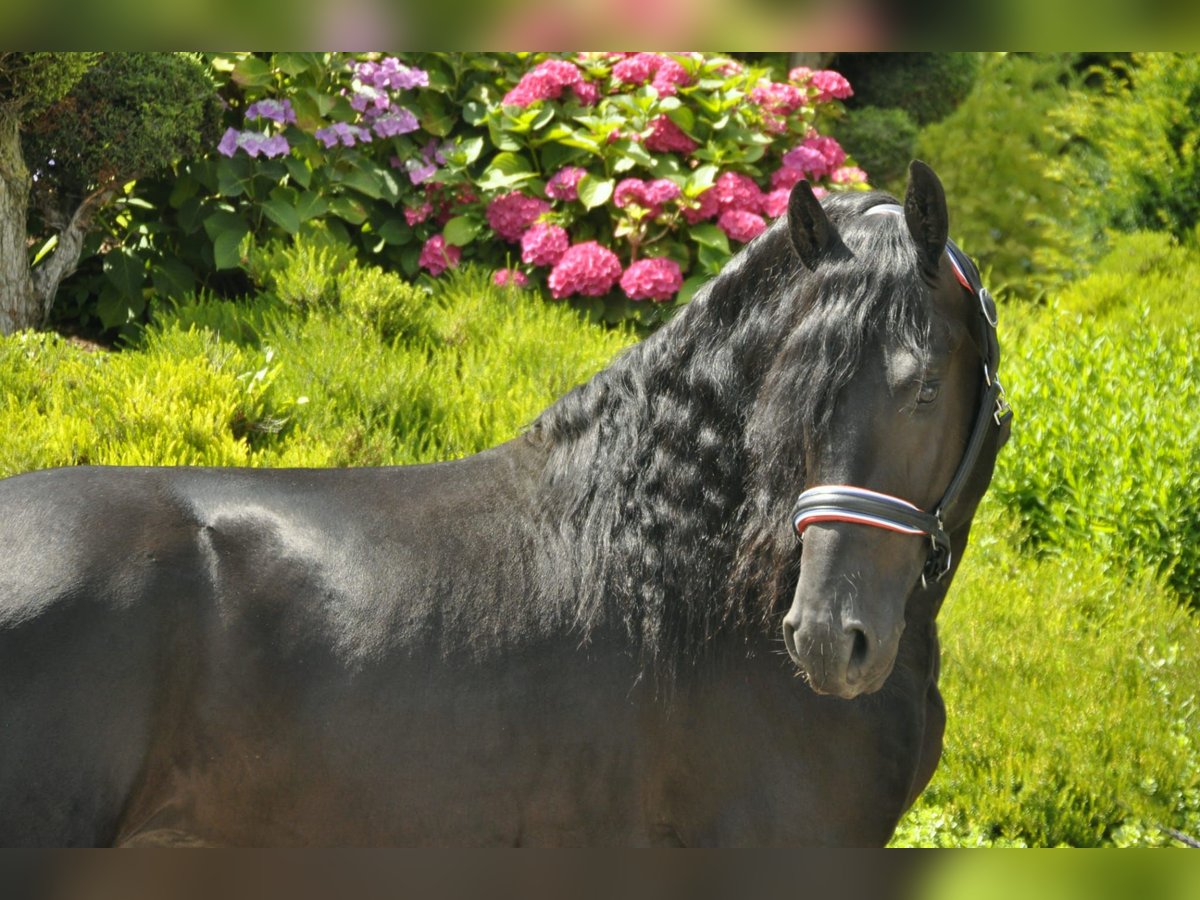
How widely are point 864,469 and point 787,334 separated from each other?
29cm

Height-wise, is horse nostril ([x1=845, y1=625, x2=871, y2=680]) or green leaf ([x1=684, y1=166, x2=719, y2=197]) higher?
horse nostril ([x1=845, y1=625, x2=871, y2=680])

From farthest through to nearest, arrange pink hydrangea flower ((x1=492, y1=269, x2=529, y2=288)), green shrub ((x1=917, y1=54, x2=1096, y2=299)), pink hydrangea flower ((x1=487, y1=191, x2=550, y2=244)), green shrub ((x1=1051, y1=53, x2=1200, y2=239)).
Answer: green shrub ((x1=917, y1=54, x2=1096, y2=299)), green shrub ((x1=1051, y1=53, x2=1200, y2=239)), pink hydrangea flower ((x1=487, y1=191, x2=550, y2=244)), pink hydrangea flower ((x1=492, y1=269, x2=529, y2=288))

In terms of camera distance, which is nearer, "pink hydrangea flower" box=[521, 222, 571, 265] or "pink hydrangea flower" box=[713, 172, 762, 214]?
"pink hydrangea flower" box=[521, 222, 571, 265]

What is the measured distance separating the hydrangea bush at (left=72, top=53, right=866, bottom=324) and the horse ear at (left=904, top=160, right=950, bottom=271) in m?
3.90

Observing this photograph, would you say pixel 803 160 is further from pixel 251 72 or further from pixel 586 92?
pixel 251 72

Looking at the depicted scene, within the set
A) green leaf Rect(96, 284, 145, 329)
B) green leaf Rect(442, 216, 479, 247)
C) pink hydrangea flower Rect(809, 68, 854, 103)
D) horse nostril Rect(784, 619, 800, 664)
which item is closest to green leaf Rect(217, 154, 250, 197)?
green leaf Rect(96, 284, 145, 329)

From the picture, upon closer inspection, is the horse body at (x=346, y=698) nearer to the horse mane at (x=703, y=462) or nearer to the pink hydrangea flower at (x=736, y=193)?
the horse mane at (x=703, y=462)

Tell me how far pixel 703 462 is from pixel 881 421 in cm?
37

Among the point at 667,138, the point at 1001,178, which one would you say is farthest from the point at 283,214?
the point at 1001,178

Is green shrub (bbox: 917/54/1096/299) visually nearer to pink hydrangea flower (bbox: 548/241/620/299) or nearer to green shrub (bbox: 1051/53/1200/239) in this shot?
green shrub (bbox: 1051/53/1200/239)

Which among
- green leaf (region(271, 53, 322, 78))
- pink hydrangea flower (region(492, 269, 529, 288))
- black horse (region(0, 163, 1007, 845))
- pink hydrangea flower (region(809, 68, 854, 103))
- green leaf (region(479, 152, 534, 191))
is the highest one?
black horse (region(0, 163, 1007, 845))

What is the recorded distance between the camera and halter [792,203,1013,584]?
6.03 ft

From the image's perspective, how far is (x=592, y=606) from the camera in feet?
6.95

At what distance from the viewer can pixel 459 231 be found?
20.3 feet
